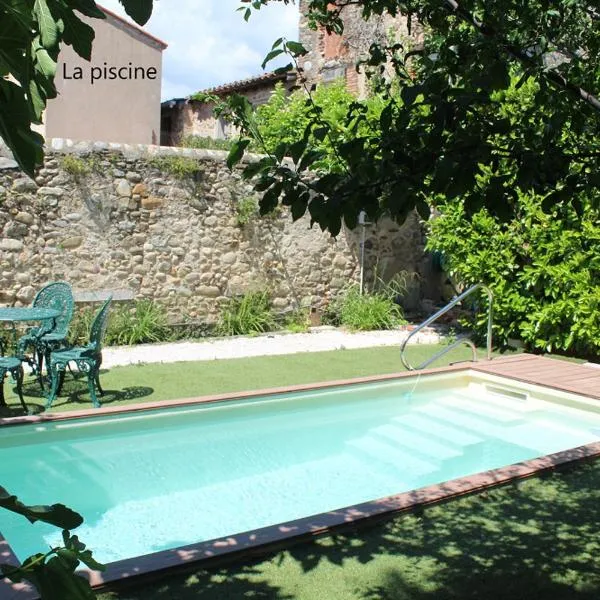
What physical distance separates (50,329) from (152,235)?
129 inches

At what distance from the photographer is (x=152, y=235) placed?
10.4m

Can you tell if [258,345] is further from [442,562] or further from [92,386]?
[442,562]

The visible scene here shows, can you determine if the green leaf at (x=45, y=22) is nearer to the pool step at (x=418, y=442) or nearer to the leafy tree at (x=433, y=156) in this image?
the leafy tree at (x=433, y=156)

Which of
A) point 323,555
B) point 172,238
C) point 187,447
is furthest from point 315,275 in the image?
point 323,555

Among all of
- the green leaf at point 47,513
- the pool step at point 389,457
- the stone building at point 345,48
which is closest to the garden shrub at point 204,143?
the stone building at point 345,48

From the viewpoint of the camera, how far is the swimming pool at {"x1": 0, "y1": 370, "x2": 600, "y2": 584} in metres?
4.84

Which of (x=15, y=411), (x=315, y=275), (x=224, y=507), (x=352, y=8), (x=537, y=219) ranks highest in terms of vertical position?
(x=352, y=8)

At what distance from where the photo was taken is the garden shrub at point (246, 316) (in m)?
11.0

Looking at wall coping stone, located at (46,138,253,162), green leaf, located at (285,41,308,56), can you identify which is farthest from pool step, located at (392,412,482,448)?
green leaf, located at (285,41,308,56)

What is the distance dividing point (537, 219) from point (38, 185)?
22.0ft

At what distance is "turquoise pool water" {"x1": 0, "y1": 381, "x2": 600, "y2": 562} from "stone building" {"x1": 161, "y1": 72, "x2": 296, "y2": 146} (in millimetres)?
11534

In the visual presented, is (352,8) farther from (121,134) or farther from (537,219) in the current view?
(537,219)

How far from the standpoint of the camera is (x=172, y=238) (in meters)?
10.6

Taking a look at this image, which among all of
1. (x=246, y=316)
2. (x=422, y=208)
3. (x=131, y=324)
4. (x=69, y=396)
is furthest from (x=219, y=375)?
(x=422, y=208)
